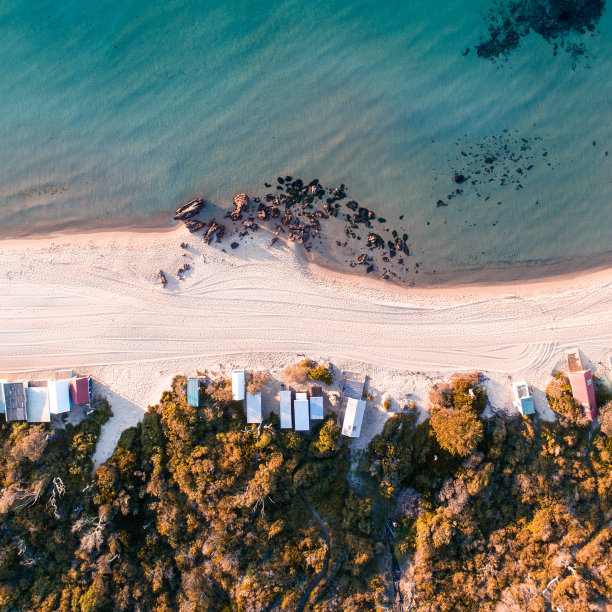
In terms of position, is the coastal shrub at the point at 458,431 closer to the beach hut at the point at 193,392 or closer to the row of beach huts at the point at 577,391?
the row of beach huts at the point at 577,391

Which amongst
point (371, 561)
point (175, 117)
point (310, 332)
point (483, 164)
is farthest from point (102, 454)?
point (483, 164)

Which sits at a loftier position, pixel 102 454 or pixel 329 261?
pixel 329 261

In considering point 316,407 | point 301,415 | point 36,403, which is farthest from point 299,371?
point 36,403

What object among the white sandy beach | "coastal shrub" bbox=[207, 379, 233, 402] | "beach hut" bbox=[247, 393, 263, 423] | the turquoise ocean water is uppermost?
the turquoise ocean water

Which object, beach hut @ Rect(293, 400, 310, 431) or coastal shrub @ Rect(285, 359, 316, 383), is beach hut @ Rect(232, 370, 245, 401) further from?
beach hut @ Rect(293, 400, 310, 431)

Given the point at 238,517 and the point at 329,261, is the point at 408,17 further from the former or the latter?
the point at 238,517

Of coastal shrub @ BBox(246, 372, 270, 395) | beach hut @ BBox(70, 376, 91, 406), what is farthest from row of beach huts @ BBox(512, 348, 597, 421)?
beach hut @ BBox(70, 376, 91, 406)
